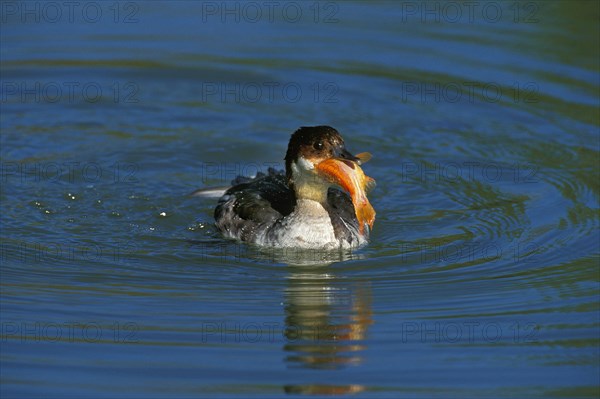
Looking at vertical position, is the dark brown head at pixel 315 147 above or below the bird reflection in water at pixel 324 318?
above

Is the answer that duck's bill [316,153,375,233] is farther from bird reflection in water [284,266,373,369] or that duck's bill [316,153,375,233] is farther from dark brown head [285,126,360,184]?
bird reflection in water [284,266,373,369]

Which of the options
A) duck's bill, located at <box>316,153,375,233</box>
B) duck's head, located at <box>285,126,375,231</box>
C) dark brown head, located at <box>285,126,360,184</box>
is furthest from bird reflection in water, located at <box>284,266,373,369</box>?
dark brown head, located at <box>285,126,360,184</box>

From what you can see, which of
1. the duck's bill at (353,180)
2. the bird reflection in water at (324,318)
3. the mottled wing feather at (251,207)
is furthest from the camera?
the mottled wing feather at (251,207)

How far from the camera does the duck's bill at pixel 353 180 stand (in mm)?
11086

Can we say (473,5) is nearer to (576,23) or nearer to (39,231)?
(576,23)

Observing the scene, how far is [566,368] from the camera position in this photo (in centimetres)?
898

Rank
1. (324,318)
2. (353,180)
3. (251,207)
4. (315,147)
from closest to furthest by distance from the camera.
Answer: (324,318) → (353,180) → (315,147) → (251,207)

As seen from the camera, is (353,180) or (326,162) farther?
(326,162)

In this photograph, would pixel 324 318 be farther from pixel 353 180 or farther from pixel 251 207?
pixel 251 207

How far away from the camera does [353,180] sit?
36.6 feet

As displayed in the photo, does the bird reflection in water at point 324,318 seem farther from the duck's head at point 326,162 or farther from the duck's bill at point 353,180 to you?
the duck's head at point 326,162

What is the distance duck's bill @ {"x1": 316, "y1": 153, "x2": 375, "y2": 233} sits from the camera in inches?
436

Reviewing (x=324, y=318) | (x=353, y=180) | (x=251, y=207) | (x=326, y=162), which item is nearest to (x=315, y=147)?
(x=326, y=162)

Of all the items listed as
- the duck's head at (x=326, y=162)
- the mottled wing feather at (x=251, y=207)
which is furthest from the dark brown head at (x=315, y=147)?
the mottled wing feather at (x=251, y=207)
